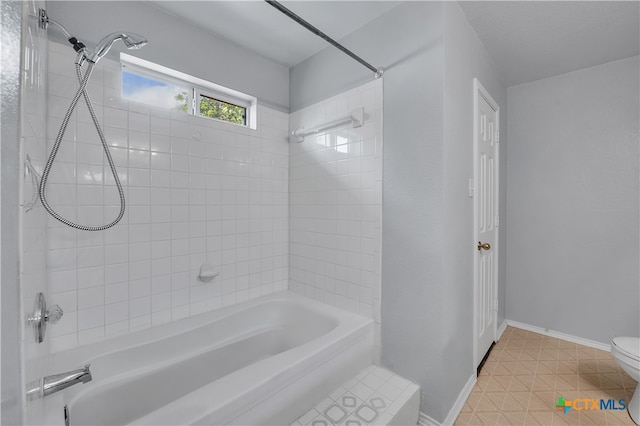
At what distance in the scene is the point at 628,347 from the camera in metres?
1.63

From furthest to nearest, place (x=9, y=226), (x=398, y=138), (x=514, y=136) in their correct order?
(x=514, y=136) → (x=398, y=138) → (x=9, y=226)

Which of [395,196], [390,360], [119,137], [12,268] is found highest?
[119,137]

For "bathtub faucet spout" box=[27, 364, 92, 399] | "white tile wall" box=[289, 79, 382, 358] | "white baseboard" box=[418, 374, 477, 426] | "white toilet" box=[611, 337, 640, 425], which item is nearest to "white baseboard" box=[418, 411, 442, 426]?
"white baseboard" box=[418, 374, 477, 426]

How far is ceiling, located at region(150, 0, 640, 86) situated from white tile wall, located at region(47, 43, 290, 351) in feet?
1.99

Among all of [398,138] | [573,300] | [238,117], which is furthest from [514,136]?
[238,117]

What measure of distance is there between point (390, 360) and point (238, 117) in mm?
2172

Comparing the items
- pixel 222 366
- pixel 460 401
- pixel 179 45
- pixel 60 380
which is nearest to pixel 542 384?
pixel 460 401

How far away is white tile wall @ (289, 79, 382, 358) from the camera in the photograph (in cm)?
184

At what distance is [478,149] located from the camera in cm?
193

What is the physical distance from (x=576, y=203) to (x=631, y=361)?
1363mm

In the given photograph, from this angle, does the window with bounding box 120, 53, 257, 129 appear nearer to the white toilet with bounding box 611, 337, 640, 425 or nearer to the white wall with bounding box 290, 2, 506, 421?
the white wall with bounding box 290, 2, 506, 421

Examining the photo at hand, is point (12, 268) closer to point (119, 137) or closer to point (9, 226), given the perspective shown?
point (9, 226)

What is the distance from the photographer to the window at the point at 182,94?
5.58 ft

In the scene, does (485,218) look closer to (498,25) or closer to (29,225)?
(498,25)
